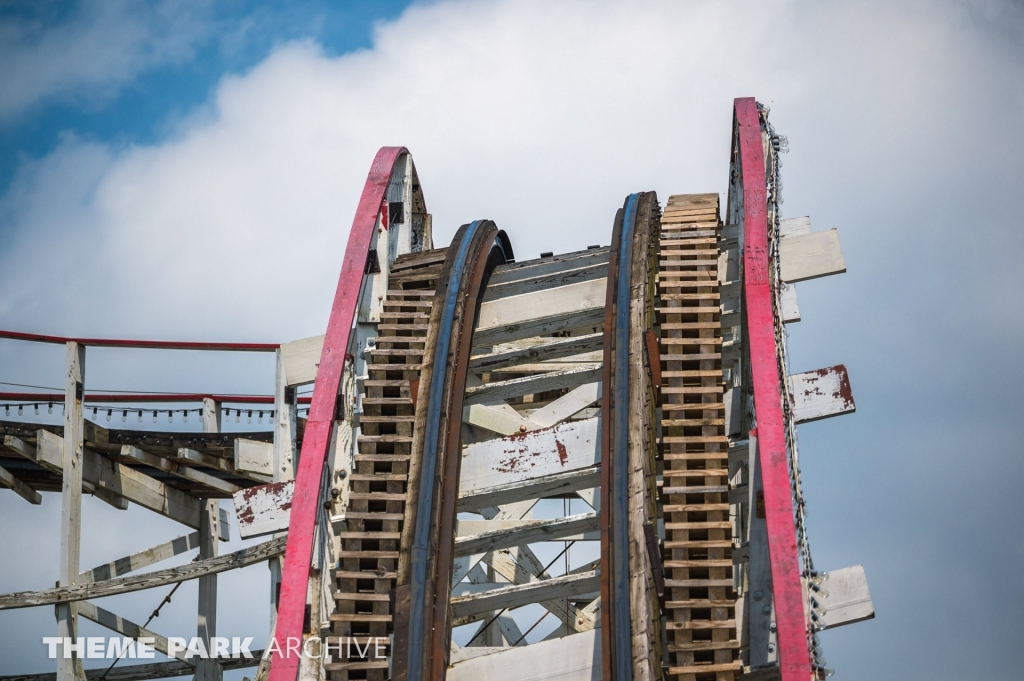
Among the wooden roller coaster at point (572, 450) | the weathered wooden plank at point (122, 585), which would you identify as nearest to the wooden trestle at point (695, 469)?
the wooden roller coaster at point (572, 450)

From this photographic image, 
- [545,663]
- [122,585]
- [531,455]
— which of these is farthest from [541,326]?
[122,585]

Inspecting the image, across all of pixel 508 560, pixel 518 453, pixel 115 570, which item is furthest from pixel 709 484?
pixel 115 570

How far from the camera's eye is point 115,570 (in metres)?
14.5

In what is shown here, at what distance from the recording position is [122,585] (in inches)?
528

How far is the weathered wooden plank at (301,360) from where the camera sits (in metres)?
9.71

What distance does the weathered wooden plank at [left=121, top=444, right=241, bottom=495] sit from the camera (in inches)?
558

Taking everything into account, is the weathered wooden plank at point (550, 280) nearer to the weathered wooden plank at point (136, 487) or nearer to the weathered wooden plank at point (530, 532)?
the weathered wooden plank at point (530, 532)

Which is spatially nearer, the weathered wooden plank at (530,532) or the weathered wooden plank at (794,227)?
the weathered wooden plank at (530,532)

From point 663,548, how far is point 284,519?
259 centimetres

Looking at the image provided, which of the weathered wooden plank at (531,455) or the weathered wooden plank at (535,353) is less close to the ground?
the weathered wooden plank at (535,353)

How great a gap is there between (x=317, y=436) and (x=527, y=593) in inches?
69.1

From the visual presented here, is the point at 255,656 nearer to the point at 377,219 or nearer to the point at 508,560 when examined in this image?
the point at 508,560

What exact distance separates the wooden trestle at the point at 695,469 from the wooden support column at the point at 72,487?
24.8 feet

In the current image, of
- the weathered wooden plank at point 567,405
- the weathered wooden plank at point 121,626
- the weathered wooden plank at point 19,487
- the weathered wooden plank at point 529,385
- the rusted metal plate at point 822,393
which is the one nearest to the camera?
the rusted metal plate at point 822,393
